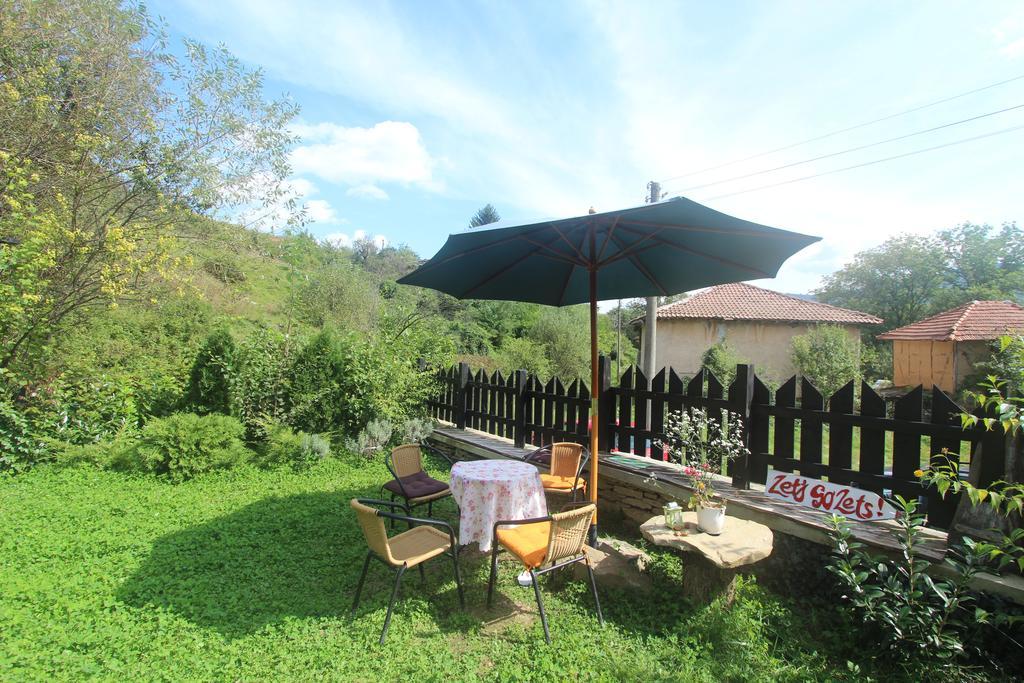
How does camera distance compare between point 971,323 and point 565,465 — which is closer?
point 565,465

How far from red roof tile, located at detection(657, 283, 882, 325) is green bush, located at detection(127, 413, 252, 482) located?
18.3m

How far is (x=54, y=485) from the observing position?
4879 mm

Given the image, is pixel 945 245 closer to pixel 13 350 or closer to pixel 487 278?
pixel 487 278

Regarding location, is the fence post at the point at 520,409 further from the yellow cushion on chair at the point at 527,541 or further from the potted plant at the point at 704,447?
the yellow cushion on chair at the point at 527,541

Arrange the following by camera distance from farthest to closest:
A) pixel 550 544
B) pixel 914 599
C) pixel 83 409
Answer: pixel 83 409
pixel 550 544
pixel 914 599

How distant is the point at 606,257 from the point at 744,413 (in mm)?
1648

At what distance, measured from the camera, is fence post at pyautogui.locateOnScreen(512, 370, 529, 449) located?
565 cm

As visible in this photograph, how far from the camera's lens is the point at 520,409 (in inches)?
224

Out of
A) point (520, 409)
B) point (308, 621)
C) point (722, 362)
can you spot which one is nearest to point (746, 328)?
point (722, 362)

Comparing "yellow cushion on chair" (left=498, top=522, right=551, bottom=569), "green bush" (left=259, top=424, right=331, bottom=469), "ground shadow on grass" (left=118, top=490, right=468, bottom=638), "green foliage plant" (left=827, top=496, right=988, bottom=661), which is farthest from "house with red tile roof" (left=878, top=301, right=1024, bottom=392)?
"ground shadow on grass" (left=118, top=490, right=468, bottom=638)

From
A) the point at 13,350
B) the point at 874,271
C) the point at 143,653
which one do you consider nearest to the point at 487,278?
the point at 143,653

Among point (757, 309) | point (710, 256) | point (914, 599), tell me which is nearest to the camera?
point (914, 599)

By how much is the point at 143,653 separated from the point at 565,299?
3958mm

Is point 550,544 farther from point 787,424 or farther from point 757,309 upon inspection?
point 757,309
